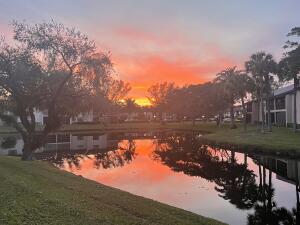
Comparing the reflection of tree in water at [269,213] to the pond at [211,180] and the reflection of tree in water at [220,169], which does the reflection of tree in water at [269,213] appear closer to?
the pond at [211,180]

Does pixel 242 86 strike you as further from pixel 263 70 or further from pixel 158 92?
pixel 158 92

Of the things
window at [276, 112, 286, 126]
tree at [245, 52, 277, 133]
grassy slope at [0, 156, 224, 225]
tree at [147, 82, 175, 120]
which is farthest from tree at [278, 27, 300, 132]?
tree at [147, 82, 175, 120]

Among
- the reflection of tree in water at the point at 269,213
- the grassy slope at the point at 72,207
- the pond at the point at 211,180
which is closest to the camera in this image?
the grassy slope at the point at 72,207

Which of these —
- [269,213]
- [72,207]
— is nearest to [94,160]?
[269,213]

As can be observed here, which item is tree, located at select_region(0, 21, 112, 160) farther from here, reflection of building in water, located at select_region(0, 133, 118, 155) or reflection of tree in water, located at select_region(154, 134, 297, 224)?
reflection of building in water, located at select_region(0, 133, 118, 155)

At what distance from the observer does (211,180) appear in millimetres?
27594

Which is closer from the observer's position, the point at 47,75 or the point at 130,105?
the point at 47,75

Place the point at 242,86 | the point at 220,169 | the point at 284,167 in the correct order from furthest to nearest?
the point at 242,86
the point at 220,169
the point at 284,167

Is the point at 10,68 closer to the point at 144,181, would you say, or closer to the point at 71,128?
the point at 144,181

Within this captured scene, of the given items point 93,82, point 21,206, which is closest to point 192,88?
point 93,82

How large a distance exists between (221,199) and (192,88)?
87947mm

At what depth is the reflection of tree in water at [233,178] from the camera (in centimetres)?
1808

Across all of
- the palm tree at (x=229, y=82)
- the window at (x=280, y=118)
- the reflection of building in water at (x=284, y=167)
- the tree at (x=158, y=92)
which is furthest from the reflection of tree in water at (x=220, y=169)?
the tree at (x=158, y=92)

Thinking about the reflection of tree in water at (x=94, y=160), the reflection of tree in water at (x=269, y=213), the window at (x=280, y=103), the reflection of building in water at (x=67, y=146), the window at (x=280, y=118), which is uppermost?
the window at (x=280, y=103)
